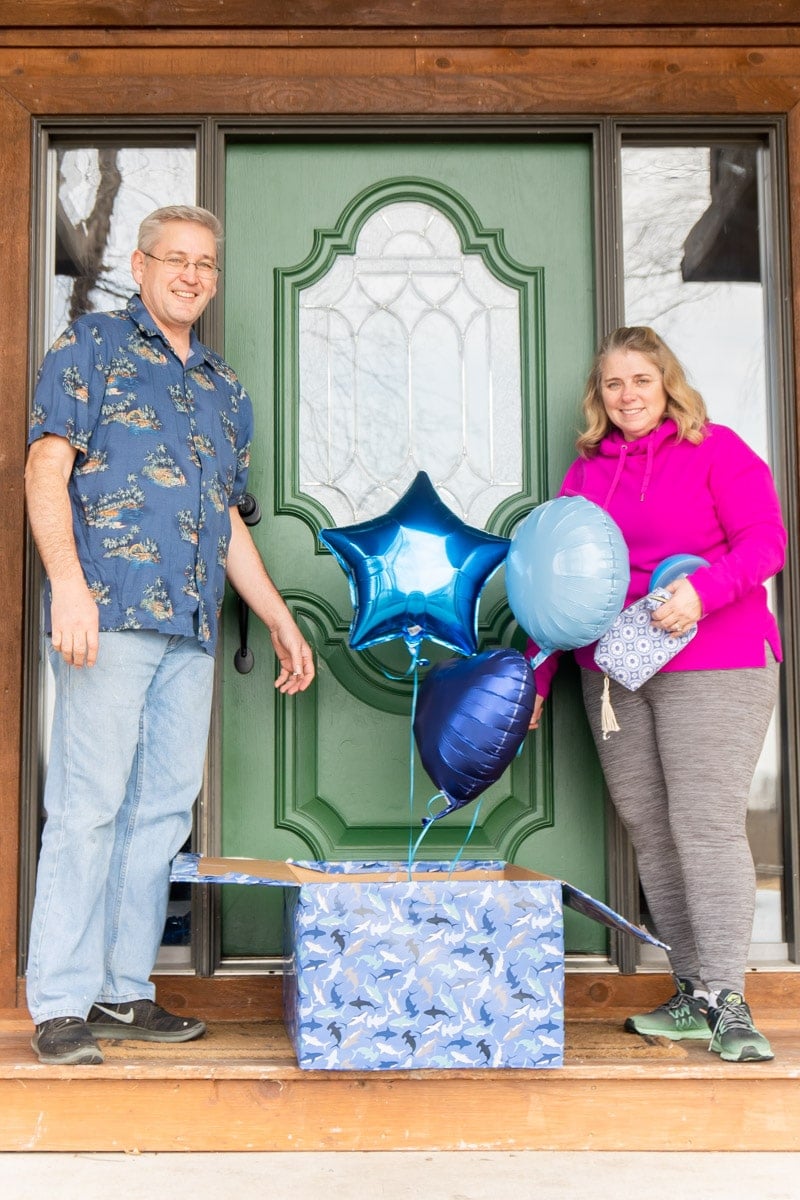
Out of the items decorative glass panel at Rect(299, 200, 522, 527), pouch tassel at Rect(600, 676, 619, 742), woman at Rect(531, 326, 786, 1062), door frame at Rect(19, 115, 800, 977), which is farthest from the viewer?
decorative glass panel at Rect(299, 200, 522, 527)

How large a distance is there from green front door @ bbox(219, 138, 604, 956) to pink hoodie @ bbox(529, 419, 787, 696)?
1.10 ft

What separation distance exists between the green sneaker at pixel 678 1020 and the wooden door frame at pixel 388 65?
548mm

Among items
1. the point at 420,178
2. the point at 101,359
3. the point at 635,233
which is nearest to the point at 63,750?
the point at 101,359

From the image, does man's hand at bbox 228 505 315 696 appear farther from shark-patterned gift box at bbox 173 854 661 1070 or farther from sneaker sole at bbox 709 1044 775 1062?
sneaker sole at bbox 709 1044 775 1062

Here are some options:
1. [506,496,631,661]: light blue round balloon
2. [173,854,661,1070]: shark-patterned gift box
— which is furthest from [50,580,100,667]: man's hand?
[506,496,631,661]: light blue round balloon

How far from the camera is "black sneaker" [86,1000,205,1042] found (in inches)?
100

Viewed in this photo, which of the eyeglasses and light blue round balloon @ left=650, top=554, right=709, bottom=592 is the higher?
the eyeglasses

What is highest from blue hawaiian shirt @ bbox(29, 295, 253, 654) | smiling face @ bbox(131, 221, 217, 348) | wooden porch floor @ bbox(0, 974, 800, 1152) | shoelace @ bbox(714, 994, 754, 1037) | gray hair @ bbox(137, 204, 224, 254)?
gray hair @ bbox(137, 204, 224, 254)

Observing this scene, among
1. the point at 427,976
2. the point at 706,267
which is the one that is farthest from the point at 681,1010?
the point at 706,267

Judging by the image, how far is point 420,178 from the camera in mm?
3141

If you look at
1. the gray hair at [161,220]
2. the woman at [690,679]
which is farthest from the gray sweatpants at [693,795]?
the gray hair at [161,220]

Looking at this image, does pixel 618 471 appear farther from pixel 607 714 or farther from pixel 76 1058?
pixel 76 1058

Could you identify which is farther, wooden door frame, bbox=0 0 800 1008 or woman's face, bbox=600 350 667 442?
wooden door frame, bbox=0 0 800 1008

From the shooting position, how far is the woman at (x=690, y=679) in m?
2.49
